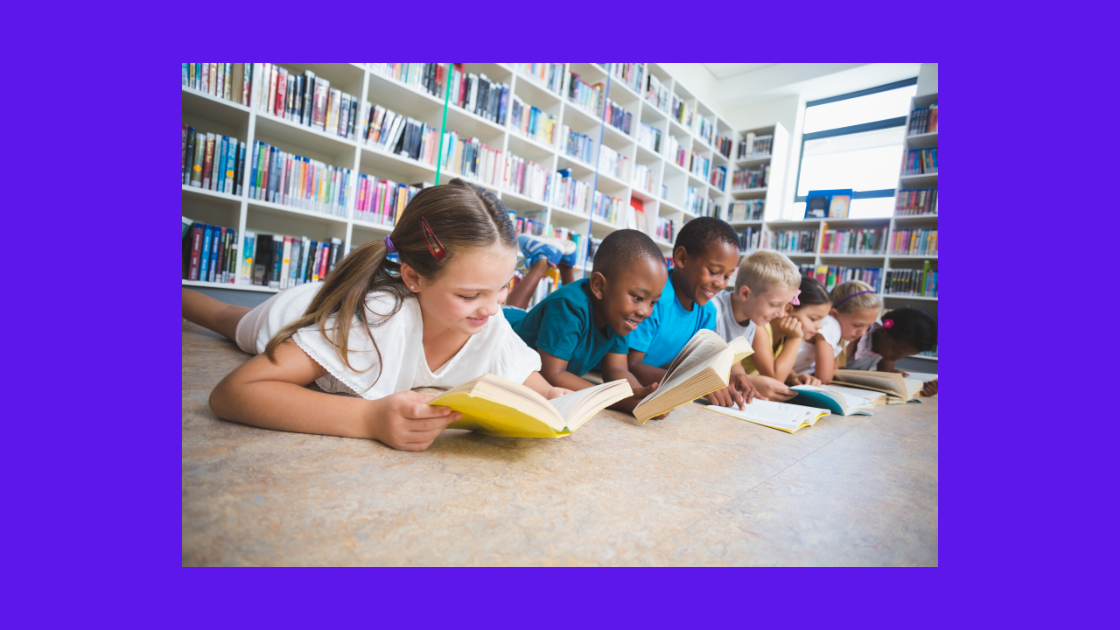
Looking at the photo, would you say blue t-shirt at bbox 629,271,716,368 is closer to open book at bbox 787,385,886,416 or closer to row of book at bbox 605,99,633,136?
open book at bbox 787,385,886,416

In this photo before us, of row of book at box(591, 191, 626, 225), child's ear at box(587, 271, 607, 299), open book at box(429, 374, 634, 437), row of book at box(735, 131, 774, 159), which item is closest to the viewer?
open book at box(429, 374, 634, 437)

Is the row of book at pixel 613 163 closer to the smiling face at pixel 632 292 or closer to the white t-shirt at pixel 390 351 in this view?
the smiling face at pixel 632 292

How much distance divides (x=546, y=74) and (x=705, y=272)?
8.42ft

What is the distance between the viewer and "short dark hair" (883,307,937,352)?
239cm

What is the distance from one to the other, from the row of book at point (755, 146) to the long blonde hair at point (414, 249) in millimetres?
5380

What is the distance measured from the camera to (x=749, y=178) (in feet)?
18.3

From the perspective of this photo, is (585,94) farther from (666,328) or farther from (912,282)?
(912,282)

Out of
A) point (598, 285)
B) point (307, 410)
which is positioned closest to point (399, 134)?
point (598, 285)

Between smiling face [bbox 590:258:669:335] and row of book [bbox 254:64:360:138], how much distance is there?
2.06 meters

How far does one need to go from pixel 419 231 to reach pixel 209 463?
50 cm

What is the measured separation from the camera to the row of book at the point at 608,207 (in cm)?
428

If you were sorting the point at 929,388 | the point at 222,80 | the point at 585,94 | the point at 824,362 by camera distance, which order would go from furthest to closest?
the point at 585,94
the point at 929,388
the point at 222,80
the point at 824,362

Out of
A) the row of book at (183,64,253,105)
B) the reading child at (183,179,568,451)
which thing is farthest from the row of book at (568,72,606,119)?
the reading child at (183,179,568,451)

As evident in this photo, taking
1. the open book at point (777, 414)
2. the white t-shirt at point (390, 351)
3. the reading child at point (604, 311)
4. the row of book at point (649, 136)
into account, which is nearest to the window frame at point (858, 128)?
the row of book at point (649, 136)
